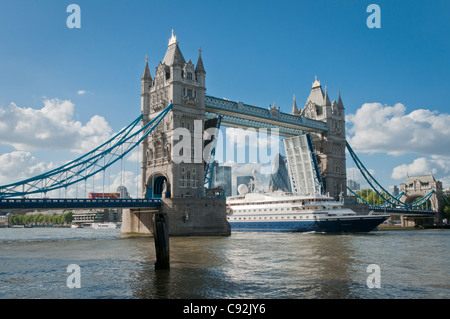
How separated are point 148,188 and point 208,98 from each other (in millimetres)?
15697

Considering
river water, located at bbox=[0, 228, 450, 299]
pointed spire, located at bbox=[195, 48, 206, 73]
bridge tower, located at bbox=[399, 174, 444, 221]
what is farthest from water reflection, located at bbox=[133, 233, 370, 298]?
bridge tower, located at bbox=[399, 174, 444, 221]

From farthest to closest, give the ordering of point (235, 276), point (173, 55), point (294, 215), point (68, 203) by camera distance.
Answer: point (294, 215) < point (173, 55) < point (68, 203) < point (235, 276)

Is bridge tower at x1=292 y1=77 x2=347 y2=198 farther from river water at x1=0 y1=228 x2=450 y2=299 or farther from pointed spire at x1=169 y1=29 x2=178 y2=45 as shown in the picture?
river water at x1=0 y1=228 x2=450 y2=299

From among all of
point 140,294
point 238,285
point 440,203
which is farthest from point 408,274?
point 440,203

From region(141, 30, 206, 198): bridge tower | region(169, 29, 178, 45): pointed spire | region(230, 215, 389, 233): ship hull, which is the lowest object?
region(230, 215, 389, 233): ship hull

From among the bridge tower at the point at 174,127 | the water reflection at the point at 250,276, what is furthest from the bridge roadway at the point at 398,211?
the water reflection at the point at 250,276

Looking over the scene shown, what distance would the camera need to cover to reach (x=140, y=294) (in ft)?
54.1

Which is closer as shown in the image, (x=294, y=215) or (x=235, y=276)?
(x=235, y=276)

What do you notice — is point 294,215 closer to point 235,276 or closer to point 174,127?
point 174,127

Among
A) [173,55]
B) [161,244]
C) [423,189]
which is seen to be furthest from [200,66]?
[423,189]

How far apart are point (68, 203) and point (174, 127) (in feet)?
54.0

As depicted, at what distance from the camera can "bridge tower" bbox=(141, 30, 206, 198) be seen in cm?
5650

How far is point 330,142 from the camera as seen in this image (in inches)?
3243

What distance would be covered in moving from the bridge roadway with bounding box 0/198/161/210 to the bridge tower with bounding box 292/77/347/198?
39547 millimetres
